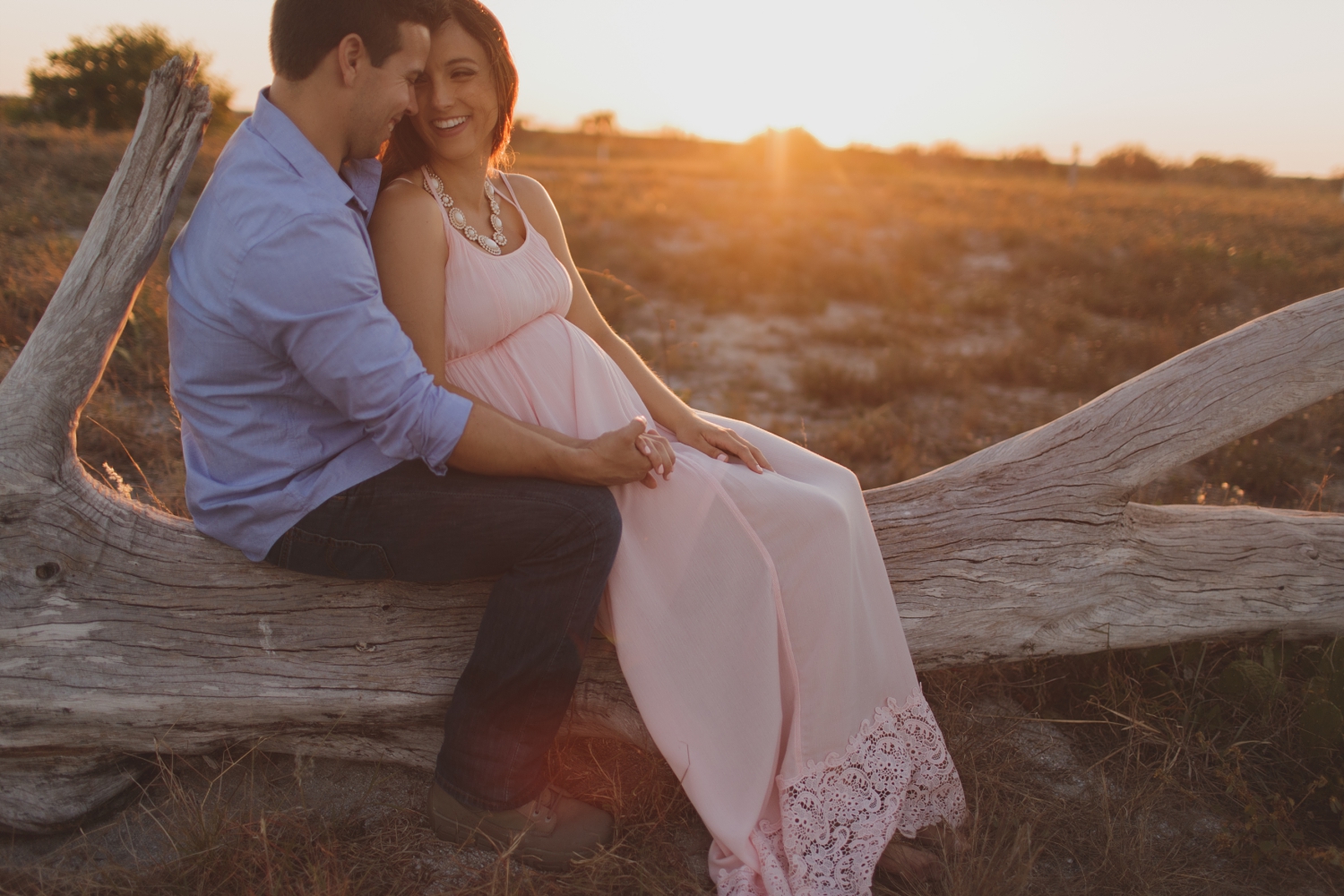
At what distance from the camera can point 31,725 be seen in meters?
2.02

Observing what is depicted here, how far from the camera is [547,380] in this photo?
7.70 ft

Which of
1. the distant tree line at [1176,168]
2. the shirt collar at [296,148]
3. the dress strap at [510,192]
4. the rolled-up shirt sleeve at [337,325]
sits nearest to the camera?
the rolled-up shirt sleeve at [337,325]

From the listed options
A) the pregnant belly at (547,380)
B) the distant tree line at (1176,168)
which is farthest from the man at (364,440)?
the distant tree line at (1176,168)

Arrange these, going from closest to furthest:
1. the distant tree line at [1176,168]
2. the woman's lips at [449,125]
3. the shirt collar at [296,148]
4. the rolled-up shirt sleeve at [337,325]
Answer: the rolled-up shirt sleeve at [337,325], the shirt collar at [296,148], the woman's lips at [449,125], the distant tree line at [1176,168]

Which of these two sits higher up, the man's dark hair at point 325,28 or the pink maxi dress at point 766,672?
the man's dark hair at point 325,28

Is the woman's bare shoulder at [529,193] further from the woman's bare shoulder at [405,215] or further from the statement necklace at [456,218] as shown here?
the woman's bare shoulder at [405,215]

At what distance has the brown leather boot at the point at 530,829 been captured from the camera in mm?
2076

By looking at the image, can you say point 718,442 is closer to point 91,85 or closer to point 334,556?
point 334,556

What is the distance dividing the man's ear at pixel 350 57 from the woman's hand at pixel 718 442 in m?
1.30

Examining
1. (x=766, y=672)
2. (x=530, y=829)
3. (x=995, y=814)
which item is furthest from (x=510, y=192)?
(x=995, y=814)

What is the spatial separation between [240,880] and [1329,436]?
6734mm

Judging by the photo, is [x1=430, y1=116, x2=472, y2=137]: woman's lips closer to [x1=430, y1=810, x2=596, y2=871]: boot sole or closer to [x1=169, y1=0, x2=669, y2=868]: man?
[x1=169, y1=0, x2=669, y2=868]: man

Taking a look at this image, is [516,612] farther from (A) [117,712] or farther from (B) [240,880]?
(A) [117,712]

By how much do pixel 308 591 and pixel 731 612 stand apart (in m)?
1.18
